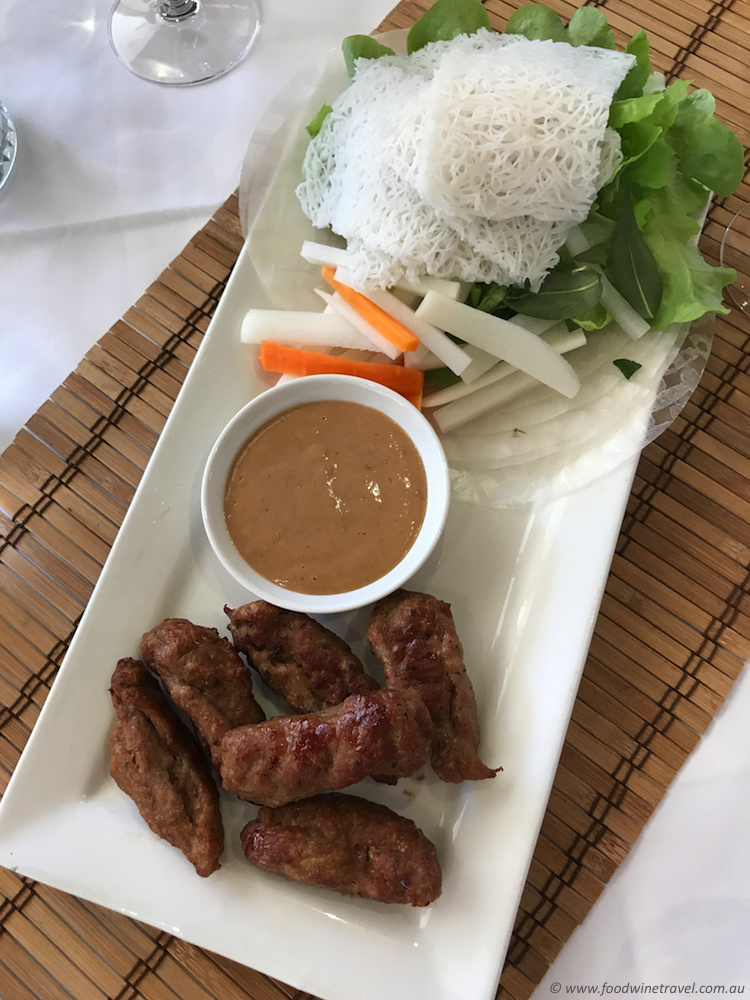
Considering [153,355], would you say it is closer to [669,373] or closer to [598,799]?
[669,373]

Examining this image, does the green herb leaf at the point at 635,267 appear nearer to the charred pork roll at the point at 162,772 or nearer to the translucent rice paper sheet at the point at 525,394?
the translucent rice paper sheet at the point at 525,394

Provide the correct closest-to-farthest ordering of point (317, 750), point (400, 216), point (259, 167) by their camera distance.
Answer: point (317, 750), point (400, 216), point (259, 167)

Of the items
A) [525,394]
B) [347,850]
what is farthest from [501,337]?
[347,850]

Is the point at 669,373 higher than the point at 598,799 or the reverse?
higher

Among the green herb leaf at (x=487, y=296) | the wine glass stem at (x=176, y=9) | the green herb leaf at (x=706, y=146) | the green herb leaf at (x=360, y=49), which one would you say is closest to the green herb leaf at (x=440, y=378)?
the green herb leaf at (x=487, y=296)

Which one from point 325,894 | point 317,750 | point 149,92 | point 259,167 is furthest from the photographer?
point 149,92

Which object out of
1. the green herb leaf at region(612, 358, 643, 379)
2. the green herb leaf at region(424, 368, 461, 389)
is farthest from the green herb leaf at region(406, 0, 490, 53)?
the green herb leaf at region(612, 358, 643, 379)

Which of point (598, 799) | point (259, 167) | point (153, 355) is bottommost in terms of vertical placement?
point (598, 799)

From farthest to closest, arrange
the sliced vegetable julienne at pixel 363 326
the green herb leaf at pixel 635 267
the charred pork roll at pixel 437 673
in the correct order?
the sliced vegetable julienne at pixel 363 326 < the green herb leaf at pixel 635 267 < the charred pork roll at pixel 437 673

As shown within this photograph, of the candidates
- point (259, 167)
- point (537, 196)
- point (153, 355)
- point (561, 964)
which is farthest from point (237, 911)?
point (259, 167)
